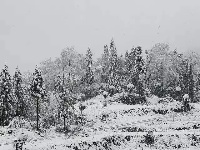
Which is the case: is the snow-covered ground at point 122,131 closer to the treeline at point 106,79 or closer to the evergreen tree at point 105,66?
the treeline at point 106,79

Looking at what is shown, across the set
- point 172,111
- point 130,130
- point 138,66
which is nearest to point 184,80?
point 138,66

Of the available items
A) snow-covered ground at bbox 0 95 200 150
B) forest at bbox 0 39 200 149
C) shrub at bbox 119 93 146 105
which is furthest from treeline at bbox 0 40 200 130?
snow-covered ground at bbox 0 95 200 150

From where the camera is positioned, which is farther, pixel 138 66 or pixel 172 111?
pixel 138 66

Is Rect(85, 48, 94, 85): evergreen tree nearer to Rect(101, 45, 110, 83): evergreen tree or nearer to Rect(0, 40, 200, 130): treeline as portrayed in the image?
Rect(0, 40, 200, 130): treeline

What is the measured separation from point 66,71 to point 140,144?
5153 centimetres

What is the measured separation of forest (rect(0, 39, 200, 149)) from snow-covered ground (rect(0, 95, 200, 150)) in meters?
0.58

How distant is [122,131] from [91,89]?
3924 cm

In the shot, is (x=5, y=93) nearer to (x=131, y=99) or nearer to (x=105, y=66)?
(x=131, y=99)

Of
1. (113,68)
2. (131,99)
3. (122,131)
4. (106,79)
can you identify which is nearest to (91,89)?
(106,79)

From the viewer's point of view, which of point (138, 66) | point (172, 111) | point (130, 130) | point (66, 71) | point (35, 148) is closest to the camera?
point (35, 148)

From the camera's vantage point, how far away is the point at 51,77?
9175 cm

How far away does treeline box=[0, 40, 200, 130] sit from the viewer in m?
64.2

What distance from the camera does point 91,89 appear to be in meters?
85.8

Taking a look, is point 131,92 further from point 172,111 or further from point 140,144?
point 140,144
